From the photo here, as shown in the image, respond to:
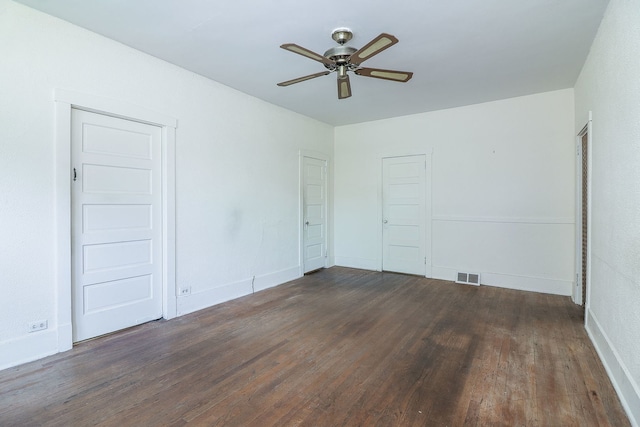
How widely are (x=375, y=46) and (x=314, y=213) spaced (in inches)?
149

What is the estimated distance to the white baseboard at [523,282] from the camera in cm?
439

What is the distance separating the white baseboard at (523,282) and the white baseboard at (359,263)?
1.29 meters

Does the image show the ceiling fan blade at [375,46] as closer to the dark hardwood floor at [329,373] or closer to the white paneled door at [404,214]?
the dark hardwood floor at [329,373]

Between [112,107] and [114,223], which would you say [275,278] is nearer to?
[114,223]

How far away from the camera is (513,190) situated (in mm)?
4699

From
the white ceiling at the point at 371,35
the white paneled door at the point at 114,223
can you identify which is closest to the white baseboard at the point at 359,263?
the white ceiling at the point at 371,35

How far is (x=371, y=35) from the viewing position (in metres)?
2.84

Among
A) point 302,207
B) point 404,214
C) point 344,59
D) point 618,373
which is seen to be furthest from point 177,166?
point 618,373

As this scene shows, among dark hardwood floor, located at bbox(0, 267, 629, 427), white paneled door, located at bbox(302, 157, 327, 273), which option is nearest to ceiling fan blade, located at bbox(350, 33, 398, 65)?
dark hardwood floor, located at bbox(0, 267, 629, 427)

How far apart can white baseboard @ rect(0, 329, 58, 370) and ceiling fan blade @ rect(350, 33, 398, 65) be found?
345 cm

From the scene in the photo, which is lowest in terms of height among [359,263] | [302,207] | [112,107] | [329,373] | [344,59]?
[329,373]

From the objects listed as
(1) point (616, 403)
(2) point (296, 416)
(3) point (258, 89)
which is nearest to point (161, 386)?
(2) point (296, 416)

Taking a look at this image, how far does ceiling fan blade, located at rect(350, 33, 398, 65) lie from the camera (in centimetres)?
216

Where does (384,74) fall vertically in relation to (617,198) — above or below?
above
